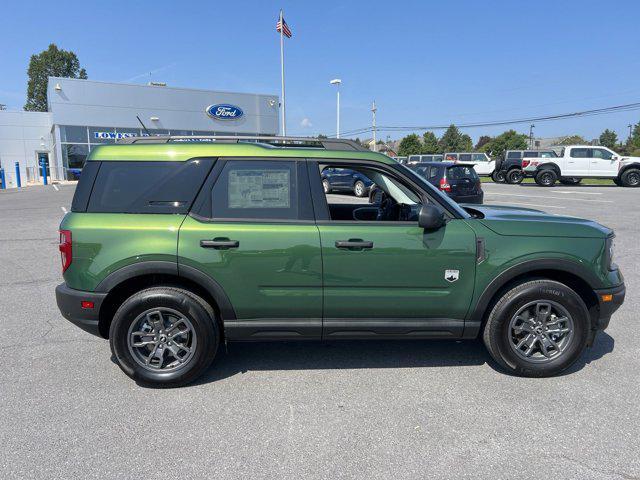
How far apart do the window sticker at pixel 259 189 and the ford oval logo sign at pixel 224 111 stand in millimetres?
33443

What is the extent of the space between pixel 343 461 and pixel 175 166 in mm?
2367

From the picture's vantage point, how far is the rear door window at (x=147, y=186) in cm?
335

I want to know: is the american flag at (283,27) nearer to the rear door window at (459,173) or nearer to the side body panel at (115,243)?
the rear door window at (459,173)

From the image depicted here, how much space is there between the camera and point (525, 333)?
11.5 ft

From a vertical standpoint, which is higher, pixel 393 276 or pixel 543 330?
pixel 393 276

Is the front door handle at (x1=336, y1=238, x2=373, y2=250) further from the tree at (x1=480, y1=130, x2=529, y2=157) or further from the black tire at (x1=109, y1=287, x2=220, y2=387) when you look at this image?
the tree at (x1=480, y1=130, x2=529, y2=157)

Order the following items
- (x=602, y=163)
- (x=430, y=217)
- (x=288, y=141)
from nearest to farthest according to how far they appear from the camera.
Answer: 1. (x=430, y=217)
2. (x=288, y=141)
3. (x=602, y=163)

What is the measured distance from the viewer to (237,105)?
35406 millimetres

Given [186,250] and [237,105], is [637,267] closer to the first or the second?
[186,250]

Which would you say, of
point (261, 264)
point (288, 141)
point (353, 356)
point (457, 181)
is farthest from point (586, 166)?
point (261, 264)

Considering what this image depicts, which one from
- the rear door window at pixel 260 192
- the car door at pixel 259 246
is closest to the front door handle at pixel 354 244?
the car door at pixel 259 246

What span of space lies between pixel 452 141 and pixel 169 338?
92.5 m

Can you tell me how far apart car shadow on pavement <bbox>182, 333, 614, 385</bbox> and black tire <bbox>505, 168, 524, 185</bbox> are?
25.2 metres

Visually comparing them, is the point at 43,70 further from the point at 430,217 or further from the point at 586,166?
the point at 430,217
